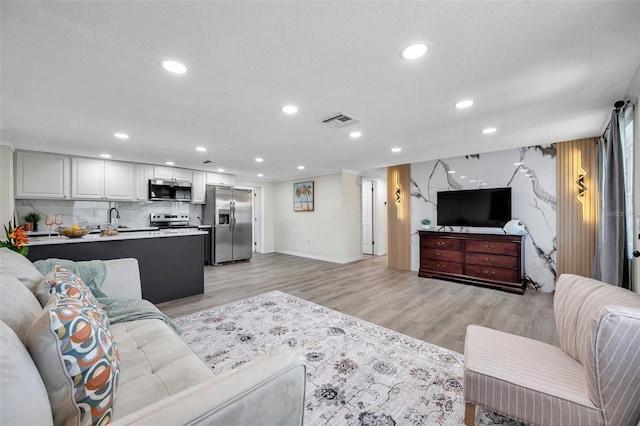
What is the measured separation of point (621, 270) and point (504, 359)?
2.17 metres

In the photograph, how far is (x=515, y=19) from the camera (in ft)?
4.47

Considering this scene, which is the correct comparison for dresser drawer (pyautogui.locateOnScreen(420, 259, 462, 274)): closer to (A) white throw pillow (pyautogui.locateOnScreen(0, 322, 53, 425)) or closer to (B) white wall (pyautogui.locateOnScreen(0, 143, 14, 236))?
(A) white throw pillow (pyautogui.locateOnScreen(0, 322, 53, 425))

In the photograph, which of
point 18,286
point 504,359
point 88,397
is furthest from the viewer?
point 504,359

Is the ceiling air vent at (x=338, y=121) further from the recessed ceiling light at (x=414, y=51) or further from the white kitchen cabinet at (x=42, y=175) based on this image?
the white kitchen cabinet at (x=42, y=175)

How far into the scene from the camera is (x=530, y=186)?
163 inches

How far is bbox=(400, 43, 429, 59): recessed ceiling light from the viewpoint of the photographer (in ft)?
5.16

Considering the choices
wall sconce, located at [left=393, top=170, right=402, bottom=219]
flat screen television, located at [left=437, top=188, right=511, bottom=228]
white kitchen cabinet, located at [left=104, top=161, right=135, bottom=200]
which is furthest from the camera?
wall sconce, located at [left=393, top=170, right=402, bottom=219]

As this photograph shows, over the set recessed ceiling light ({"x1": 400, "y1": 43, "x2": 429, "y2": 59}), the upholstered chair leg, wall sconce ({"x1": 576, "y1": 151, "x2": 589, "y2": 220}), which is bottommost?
the upholstered chair leg

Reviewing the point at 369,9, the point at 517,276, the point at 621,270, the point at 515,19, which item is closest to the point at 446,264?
the point at 517,276

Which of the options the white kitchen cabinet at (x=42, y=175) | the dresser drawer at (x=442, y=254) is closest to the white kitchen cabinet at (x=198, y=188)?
the white kitchen cabinet at (x=42, y=175)

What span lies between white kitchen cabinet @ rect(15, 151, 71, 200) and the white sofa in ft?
13.2

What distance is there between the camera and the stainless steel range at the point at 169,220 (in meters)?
5.65

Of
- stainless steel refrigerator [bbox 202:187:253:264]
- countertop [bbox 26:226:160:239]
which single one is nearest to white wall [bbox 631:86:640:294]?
stainless steel refrigerator [bbox 202:187:253:264]

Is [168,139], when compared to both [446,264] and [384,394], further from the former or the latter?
[446,264]
